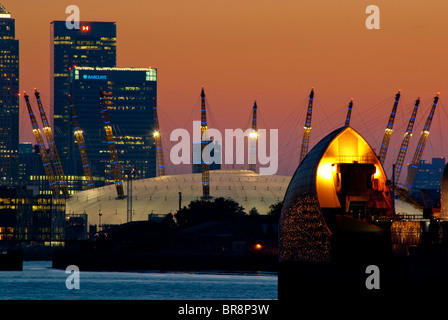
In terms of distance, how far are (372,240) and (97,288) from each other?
36670 mm

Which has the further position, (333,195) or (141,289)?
(141,289)

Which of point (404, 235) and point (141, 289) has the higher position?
point (404, 235)

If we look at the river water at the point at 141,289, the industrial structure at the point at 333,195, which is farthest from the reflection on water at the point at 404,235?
the river water at the point at 141,289

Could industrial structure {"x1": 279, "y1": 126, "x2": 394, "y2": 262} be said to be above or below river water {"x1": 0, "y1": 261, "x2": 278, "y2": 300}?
above

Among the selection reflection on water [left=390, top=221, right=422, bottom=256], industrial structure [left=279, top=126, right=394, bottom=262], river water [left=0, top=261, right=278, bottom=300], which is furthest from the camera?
river water [left=0, top=261, right=278, bottom=300]

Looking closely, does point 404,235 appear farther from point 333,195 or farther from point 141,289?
point 141,289

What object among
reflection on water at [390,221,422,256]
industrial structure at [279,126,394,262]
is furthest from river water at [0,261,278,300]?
reflection on water at [390,221,422,256]

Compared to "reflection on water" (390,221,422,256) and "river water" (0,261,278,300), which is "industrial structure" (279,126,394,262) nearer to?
"river water" (0,261,278,300)

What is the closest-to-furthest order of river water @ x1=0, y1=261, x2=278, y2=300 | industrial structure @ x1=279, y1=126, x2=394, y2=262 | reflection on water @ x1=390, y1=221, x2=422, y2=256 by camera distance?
1. reflection on water @ x1=390, y1=221, x2=422, y2=256
2. industrial structure @ x1=279, y1=126, x2=394, y2=262
3. river water @ x1=0, y1=261, x2=278, y2=300

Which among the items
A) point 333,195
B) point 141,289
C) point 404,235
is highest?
point 333,195

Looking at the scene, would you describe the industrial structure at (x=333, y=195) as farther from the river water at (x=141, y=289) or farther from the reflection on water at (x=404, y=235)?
the reflection on water at (x=404, y=235)

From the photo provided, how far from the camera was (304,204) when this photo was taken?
348 ft

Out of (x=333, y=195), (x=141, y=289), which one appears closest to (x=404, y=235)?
(x=333, y=195)
